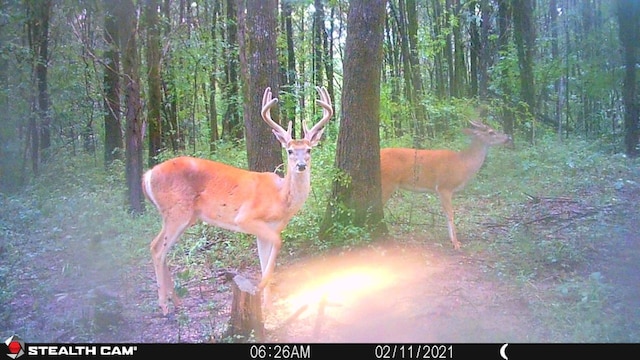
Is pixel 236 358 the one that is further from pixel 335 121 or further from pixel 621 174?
pixel 335 121

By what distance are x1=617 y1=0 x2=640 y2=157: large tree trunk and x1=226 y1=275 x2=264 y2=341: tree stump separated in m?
10.7

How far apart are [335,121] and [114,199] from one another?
5992 millimetres

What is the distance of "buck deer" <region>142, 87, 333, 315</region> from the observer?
20.4 ft

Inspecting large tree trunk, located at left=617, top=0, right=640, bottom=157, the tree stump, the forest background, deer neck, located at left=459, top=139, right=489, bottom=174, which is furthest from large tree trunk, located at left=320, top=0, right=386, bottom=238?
large tree trunk, located at left=617, top=0, right=640, bottom=157

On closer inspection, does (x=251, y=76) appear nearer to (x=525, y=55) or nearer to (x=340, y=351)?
(x=340, y=351)

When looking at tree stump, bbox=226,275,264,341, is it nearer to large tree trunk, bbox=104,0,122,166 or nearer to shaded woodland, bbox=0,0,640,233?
shaded woodland, bbox=0,0,640,233

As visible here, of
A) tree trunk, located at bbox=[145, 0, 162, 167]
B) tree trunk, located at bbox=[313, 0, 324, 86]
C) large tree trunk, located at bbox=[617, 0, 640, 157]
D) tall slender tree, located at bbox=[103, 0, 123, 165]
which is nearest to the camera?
tall slender tree, located at bbox=[103, 0, 123, 165]

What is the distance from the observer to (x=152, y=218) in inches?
403

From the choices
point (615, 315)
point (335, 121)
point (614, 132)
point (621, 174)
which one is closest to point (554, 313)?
point (615, 315)

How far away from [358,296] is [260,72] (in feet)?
13.1

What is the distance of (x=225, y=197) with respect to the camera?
249 inches

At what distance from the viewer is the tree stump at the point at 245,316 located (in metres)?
4.96

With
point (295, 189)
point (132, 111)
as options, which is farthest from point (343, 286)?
point (132, 111)

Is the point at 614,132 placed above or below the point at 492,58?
below
